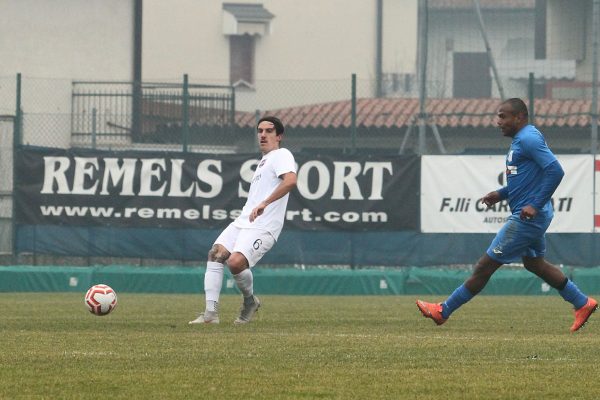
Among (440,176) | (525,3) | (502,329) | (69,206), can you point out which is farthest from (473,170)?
(525,3)

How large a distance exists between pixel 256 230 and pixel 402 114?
18.2 meters

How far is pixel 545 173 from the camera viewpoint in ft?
38.4

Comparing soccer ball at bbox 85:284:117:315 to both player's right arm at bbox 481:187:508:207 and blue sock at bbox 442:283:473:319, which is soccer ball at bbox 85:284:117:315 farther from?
player's right arm at bbox 481:187:508:207

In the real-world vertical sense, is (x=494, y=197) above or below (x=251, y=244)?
above

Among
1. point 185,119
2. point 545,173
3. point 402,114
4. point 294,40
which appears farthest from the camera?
point 294,40

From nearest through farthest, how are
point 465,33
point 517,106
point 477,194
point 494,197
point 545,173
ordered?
point 545,173 → point 517,106 → point 494,197 → point 477,194 → point 465,33

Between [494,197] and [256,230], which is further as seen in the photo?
[256,230]

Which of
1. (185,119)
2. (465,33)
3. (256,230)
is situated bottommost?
(256,230)

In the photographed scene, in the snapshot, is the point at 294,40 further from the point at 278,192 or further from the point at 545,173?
the point at 545,173

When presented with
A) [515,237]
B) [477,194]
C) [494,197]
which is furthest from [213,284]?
[477,194]

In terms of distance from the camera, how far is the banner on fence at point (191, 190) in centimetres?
2216

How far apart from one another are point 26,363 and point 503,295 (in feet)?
43.1

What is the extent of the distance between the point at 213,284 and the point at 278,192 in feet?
3.49

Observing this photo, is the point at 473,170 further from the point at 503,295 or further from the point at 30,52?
the point at 30,52
